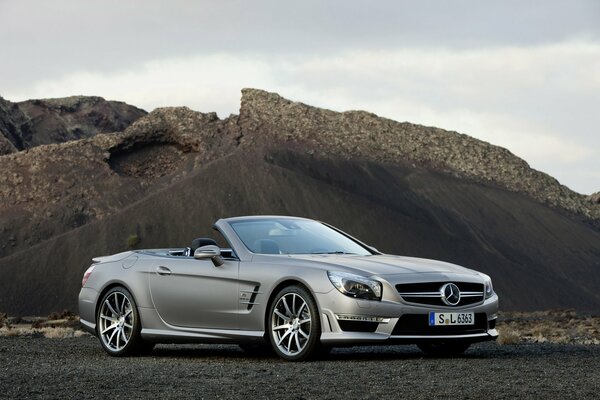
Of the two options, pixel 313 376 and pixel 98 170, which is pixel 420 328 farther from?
pixel 98 170

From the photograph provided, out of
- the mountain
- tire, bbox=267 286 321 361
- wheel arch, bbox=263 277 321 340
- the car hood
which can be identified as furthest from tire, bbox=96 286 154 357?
the mountain

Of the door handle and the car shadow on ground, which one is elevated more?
the door handle

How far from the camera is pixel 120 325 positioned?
41.7ft

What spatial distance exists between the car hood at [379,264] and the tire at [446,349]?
90 cm

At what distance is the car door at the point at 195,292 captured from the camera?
→ 11.6m

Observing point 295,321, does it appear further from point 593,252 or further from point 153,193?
point 593,252

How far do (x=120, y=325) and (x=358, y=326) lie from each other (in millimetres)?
3378

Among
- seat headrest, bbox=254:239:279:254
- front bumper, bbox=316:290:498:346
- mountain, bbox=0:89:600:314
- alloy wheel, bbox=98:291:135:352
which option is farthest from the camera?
mountain, bbox=0:89:600:314

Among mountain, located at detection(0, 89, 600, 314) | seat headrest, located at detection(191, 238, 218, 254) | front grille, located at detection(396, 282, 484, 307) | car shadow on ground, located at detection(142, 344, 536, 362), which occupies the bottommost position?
car shadow on ground, located at detection(142, 344, 536, 362)

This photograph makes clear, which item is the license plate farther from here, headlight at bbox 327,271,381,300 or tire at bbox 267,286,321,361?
tire at bbox 267,286,321,361

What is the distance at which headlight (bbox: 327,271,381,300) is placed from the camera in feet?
35.1

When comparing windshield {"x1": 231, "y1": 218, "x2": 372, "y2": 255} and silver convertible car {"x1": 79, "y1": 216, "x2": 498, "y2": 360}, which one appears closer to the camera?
silver convertible car {"x1": 79, "y1": 216, "x2": 498, "y2": 360}

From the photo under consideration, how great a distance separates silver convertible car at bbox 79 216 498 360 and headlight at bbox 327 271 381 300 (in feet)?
0.03

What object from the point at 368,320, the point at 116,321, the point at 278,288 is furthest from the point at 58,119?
the point at 368,320
